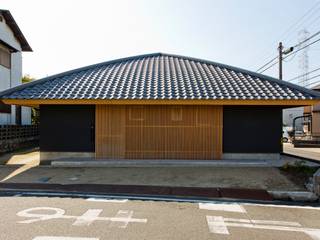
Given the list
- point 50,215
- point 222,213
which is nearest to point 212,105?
point 222,213

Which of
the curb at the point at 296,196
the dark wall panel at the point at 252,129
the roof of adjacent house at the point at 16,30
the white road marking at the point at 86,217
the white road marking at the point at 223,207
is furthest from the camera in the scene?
the roof of adjacent house at the point at 16,30

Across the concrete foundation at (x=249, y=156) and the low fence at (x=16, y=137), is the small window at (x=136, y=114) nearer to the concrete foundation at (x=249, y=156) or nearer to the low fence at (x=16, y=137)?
the concrete foundation at (x=249, y=156)

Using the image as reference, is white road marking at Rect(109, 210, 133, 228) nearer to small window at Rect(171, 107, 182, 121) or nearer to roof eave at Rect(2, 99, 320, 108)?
roof eave at Rect(2, 99, 320, 108)

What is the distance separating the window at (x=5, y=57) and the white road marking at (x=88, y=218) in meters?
19.0

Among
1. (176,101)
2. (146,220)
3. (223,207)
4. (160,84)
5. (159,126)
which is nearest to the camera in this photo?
(146,220)

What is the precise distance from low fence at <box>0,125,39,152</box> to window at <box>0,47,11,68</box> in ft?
15.9

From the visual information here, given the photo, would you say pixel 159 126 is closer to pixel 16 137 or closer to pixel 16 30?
pixel 16 137

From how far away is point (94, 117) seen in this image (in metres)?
13.1

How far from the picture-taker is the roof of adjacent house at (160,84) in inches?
485

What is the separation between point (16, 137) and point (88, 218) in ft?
49.0

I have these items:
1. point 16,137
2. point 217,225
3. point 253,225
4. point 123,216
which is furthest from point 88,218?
point 16,137

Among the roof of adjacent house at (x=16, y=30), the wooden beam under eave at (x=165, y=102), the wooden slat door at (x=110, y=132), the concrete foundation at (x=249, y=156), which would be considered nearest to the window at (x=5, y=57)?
the roof of adjacent house at (x=16, y=30)

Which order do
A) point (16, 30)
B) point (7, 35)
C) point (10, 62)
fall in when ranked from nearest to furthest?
point (10, 62)
point (7, 35)
point (16, 30)

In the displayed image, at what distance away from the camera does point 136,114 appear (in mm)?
12984
